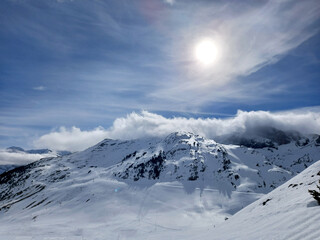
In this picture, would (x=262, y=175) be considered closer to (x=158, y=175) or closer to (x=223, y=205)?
(x=223, y=205)

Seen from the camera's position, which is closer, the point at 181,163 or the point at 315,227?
the point at 315,227

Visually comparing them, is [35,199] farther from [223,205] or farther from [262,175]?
[262,175]

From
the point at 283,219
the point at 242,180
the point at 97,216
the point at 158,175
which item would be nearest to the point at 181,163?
the point at 158,175

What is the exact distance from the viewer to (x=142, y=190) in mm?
155625

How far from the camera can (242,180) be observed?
176750 mm

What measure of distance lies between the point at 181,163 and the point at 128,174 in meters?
46.0

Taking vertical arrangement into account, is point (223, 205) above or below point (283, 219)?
below

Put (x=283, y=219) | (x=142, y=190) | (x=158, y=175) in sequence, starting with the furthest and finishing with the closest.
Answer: (x=158, y=175) < (x=142, y=190) < (x=283, y=219)

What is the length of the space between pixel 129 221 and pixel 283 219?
9825 cm

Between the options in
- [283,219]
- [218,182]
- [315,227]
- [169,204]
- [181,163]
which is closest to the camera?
[315,227]

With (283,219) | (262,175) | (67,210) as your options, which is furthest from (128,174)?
(283,219)

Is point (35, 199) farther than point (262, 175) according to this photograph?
No

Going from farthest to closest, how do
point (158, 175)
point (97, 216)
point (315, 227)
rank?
point (158, 175), point (97, 216), point (315, 227)

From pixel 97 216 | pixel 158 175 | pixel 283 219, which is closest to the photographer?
pixel 283 219
